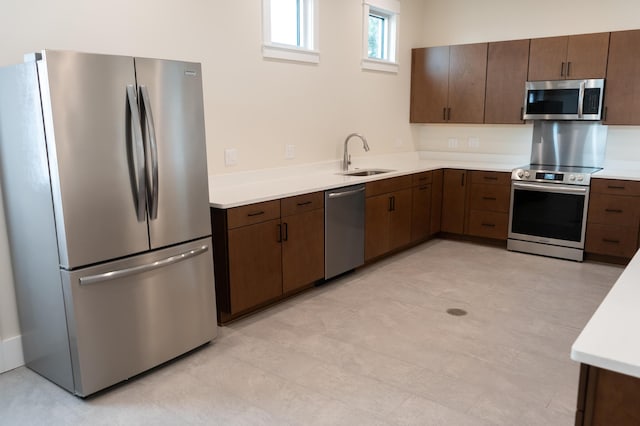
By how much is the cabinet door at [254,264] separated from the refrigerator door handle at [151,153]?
69 cm

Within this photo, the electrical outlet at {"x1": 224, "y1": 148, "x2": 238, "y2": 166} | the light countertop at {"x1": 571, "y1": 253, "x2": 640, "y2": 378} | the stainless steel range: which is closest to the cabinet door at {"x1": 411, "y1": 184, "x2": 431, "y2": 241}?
the stainless steel range

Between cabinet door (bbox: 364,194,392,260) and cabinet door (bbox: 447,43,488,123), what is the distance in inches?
65.0

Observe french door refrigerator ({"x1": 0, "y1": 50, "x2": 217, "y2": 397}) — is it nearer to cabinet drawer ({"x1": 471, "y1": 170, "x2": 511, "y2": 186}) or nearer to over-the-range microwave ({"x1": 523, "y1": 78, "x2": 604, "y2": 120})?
cabinet drawer ({"x1": 471, "y1": 170, "x2": 511, "y2": 186})

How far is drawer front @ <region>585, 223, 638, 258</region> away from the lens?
177 inches

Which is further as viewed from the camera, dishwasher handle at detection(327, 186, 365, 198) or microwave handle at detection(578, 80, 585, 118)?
microwave handle at detection(578, 80, 585, 118)

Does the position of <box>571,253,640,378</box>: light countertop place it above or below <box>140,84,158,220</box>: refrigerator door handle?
below

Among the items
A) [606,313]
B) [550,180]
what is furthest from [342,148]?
[606,313]

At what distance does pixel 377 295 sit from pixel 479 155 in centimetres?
276

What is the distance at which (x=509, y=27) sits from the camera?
5.42 metres

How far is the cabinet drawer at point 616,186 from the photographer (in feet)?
14.4

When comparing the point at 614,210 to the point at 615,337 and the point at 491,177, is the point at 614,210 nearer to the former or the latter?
the point at 491,177

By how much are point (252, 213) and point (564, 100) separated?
347cm

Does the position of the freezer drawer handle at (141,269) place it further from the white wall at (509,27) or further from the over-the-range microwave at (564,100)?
the white wall at (509,27)

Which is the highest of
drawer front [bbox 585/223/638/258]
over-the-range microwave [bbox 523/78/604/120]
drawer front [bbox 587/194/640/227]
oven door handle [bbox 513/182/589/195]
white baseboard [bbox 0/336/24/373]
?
over-the-range microwave [bbox 523/78/604/120]
